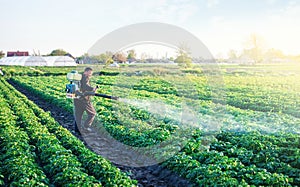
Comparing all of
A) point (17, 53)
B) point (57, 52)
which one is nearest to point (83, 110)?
point (57, 52)

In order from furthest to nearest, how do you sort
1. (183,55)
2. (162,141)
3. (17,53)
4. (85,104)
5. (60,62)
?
(17,53) → (60,62) → (183,55) → (85,104) → (162,141)

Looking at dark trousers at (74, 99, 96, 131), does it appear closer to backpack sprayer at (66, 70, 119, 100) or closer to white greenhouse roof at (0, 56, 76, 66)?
backpack sprayer at (66, 70, 119, 100)

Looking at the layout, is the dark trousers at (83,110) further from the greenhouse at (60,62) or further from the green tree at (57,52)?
the green tree at (57,52)

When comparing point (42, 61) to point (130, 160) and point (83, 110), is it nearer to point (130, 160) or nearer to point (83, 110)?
point (83, 110)

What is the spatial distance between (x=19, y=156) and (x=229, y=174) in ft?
15.1

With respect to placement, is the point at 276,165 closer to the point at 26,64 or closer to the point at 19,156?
the point at 19,156

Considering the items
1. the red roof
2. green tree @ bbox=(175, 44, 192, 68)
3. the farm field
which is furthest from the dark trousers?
the red roof

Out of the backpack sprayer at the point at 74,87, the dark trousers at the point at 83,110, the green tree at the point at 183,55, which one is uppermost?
the green tree at the point at 183,55

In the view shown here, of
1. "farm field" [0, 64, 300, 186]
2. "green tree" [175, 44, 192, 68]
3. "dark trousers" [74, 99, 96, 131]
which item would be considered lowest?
"farm field" [0, 64, 300, 186]

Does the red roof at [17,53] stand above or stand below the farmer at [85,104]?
above

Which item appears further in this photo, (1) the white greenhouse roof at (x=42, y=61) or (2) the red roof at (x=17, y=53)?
(2) the red roof at (x=17, y=53)

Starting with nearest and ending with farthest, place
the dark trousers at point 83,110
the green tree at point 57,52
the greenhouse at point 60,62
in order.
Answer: the dark trousers at point 83,110 → the greenhouse at point 60,62 → the green tree at point 57,52

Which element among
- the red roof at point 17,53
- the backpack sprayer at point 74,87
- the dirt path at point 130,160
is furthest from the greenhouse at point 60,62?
the backpack sprayer at point 74,87

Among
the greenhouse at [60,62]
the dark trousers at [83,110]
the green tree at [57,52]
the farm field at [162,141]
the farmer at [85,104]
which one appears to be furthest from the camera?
the green tree at [57,52]
